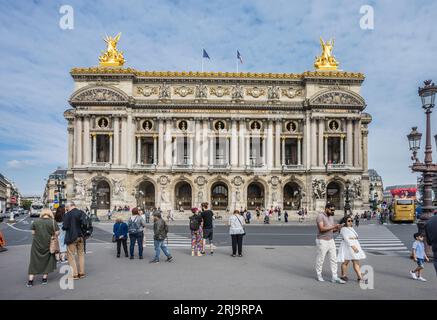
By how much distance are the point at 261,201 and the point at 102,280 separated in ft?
160

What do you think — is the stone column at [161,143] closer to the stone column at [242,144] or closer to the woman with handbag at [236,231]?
the stone column at [242,144]

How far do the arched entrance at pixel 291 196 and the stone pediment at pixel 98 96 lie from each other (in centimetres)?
2741

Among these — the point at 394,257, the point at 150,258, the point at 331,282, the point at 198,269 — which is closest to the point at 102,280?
the point at 198,269

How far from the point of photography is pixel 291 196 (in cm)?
5997

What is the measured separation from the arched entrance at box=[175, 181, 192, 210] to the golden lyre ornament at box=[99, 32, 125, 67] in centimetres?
2053

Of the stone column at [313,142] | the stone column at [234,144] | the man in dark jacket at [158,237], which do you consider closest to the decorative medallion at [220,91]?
the stone column at [234,144]

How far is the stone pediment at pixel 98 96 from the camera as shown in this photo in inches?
2221

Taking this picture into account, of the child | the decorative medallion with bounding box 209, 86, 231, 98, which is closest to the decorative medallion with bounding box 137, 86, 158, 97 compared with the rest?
the decorative medallion with bounding box 209, 86, 231, 98

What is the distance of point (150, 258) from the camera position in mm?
15703

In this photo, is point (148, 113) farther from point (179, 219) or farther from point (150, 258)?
point (150, 258)

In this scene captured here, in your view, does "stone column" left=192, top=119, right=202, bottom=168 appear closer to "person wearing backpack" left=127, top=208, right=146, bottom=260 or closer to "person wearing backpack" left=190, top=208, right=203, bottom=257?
"person wearing backpack" left=190, top=208, right=203, bottom=257

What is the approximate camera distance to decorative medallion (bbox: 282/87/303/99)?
58.7 m
